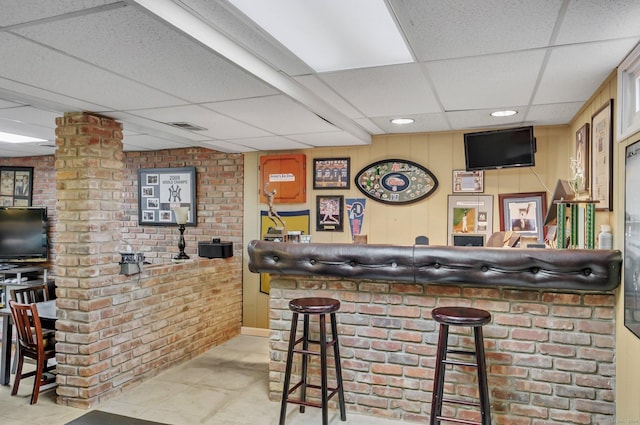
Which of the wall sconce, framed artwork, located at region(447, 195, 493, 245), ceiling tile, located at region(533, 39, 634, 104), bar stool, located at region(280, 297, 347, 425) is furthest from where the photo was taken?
the wall sconce

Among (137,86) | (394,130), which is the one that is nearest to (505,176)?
(394,130)

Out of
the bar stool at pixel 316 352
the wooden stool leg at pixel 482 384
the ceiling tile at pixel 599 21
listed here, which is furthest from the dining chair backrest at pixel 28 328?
the ceiling tile at pixel 599 21

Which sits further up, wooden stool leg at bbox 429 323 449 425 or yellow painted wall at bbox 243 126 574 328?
yellow painted wall at bbox 243 126 574 328

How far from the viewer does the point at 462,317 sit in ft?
8.12

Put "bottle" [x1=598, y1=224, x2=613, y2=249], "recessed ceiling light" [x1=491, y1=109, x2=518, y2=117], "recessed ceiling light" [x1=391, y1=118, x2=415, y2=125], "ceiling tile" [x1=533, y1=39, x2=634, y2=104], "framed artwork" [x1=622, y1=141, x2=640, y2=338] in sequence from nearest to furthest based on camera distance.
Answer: "framed artwork" [x1=622, y1=141, x2=640, y2=338] < "ceiling tile" [x1=533, y1=39, x2=634, y2=104] < "bottle" [x1=598, y1=224, x2=613, y2=249] < "recessed ceiling light" [x1=491, y1=109, x2=518, y2=117] < "recessed ceiling light" [x1=391, y1=118, x2=415, y2=125]

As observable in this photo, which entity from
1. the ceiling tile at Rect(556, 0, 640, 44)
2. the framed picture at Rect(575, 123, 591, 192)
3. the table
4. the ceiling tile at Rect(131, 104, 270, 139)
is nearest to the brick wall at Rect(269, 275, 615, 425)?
the framed picture at Rect(575, 123, 591, 192)

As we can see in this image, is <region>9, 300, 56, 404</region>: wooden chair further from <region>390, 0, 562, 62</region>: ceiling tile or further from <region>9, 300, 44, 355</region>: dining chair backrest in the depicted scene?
<region>390, 0, 562, 62</region>: ceiling tile

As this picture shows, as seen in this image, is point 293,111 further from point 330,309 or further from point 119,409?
point 119,409

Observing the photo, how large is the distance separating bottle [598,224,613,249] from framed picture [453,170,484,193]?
6.22 ft

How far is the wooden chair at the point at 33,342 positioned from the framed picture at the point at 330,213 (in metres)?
2.82

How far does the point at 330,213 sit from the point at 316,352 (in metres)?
2.25

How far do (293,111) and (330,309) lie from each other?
1.49m

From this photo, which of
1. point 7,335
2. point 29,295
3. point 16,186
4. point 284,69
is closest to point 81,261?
point 7,335

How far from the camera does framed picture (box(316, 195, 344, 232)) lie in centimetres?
502
